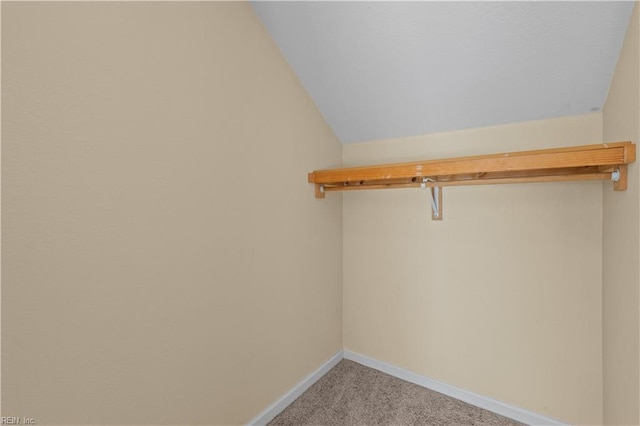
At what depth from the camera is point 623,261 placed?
988 millimetres

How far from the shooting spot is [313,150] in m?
1.77

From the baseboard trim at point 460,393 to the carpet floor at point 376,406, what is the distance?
3 cm

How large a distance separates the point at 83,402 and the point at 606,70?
221 cm

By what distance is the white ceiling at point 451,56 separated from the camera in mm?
1064

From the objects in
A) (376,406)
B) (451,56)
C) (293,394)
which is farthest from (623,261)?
(293,394)

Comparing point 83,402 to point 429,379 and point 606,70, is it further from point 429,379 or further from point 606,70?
point 606,70

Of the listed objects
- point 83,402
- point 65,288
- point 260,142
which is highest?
point 260,142

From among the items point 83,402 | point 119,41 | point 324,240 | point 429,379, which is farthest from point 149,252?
point 429,379

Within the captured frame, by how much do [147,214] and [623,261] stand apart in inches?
67.0

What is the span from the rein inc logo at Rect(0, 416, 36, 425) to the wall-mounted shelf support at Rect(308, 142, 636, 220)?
4.70 ft

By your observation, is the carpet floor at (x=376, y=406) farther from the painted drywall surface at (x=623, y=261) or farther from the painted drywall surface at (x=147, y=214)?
the painted drywall surface at (x=623, y=261)

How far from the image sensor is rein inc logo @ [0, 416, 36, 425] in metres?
0.68

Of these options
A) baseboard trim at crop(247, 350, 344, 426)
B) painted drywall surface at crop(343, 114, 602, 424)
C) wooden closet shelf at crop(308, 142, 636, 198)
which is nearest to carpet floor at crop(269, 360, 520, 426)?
baseboard trim at crop(247, 350, 344, 426)

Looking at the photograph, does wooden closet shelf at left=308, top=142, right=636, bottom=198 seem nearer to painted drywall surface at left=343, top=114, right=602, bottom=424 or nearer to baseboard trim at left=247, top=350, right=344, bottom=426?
painted drywall surface at left=343, top=114, right=602, bottom=424
